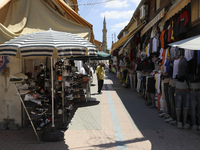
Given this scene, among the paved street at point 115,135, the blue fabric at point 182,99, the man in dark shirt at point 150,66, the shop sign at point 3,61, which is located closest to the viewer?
the paved street at point 115,135

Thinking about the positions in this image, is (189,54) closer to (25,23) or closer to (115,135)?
(115,135)

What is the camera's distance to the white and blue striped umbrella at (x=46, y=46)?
404 cm

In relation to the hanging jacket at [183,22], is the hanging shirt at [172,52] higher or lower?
lower

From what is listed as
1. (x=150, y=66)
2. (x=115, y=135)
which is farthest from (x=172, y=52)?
(x=115, y=135)

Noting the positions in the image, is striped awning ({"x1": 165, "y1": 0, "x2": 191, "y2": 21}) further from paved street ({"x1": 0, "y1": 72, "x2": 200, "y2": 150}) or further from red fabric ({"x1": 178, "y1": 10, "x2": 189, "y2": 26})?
paved street ({"x1": 0, "y1": 72, "x2": 200, "y2": 150})

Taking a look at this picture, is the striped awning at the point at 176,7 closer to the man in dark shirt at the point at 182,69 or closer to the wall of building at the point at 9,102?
the man in dark shirt at the point at 182,69

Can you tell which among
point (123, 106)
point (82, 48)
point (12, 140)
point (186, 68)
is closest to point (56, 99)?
point (12, 140)

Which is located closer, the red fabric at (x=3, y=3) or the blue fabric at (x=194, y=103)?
the blue fabric at (x=194, y=103)

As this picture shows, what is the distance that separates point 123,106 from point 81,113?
6.77 feet

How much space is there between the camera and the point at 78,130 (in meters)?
5.52

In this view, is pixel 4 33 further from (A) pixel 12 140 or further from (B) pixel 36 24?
(A) pixel 12 140

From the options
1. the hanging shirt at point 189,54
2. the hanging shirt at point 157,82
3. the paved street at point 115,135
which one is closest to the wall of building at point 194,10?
the hanging shirt at point 189,54

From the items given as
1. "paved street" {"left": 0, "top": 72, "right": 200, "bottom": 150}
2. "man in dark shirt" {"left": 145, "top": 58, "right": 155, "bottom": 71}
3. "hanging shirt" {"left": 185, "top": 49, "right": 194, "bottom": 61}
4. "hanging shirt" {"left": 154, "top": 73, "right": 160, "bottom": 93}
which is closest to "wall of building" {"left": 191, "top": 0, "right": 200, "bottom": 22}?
"hanging shirt" {"left": 185, "top": 49, "right": 194, "bottom": 61}

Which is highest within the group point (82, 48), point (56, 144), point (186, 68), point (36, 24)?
point (36, 24)
